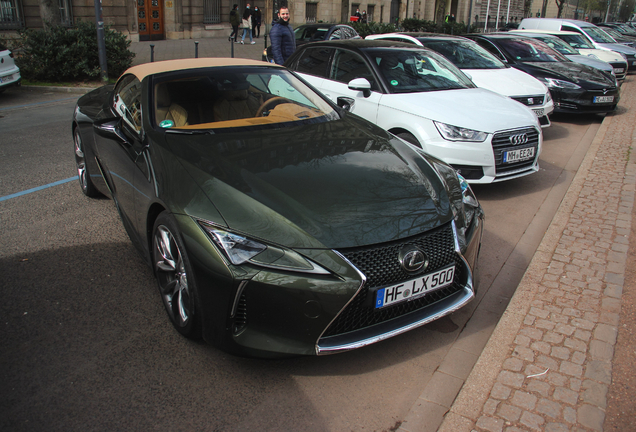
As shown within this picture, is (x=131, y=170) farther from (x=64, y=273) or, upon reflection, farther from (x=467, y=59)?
(x=467, y=59)

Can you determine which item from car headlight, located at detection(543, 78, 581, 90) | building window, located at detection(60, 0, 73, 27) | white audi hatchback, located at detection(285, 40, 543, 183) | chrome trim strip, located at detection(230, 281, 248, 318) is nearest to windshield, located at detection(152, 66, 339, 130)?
white audi hatchback, located at detection(285, 40, 543, 183)

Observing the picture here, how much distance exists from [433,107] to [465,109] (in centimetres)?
38

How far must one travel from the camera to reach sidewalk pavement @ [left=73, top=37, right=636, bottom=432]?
8.18 ft

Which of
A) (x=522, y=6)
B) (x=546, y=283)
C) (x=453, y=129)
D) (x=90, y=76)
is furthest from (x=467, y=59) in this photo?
(x=522, y=6)

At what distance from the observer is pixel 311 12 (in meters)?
35.8

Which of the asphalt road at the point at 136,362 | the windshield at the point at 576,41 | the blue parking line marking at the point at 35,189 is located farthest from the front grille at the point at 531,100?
the windshield at the point at 576,41

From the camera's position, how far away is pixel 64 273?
12.4 ft

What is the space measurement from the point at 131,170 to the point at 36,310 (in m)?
1.08

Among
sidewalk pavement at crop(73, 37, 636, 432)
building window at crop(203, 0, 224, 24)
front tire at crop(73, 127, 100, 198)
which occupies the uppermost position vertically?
building window at crop(203, 0, 224, 24)

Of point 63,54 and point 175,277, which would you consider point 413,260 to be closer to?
point 175,277

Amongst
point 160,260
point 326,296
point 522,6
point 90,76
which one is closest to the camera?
point 326,296

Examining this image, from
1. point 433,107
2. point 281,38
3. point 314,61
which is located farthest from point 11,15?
point 433,107

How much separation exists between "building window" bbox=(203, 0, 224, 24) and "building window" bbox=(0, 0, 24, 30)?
9.83m

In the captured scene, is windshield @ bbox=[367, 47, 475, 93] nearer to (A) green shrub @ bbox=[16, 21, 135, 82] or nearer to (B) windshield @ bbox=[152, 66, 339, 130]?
(B) windshield @ bbox=[152, 66, 339, 130]
